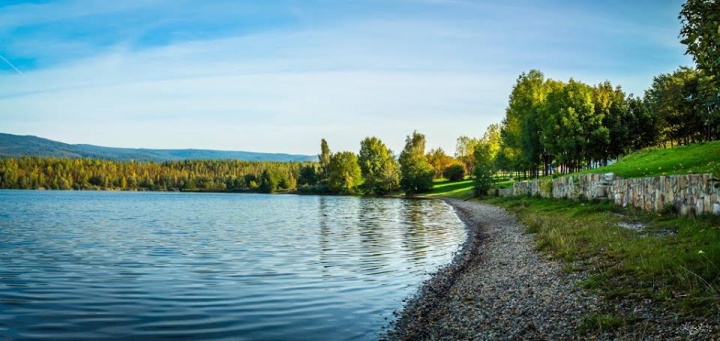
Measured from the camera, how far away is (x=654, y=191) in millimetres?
27031

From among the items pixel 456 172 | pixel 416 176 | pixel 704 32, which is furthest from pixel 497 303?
pixel 456 172

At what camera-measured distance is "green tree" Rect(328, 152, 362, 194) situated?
177m

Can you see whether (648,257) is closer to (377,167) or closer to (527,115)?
(527,115)

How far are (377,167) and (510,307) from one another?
155409 mm

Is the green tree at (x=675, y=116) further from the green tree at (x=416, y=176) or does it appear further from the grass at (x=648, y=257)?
the green tree at (x=416, y=176)

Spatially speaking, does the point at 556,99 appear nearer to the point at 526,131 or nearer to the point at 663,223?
the point at 526,131

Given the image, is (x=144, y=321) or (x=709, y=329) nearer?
(x=709, y=329)

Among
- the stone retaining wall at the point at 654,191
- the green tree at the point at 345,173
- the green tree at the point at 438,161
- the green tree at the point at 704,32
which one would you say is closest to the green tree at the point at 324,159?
the green tree at the point at 345,173

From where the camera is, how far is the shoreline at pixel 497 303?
13250 millimetres

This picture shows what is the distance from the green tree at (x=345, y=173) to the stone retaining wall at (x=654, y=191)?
426 ft

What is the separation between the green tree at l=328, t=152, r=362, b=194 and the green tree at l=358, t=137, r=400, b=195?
3108 millimetres

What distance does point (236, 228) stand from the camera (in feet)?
161

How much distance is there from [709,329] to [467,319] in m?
6.25

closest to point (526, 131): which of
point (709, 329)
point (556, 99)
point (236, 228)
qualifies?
point (556, 99)
